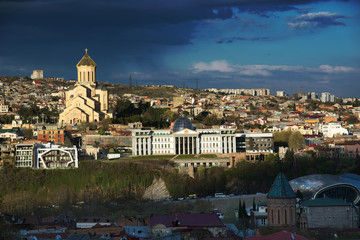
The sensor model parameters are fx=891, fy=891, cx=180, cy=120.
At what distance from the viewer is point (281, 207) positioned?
47.5m

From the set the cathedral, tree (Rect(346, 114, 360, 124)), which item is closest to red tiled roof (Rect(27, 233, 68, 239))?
the cathedral

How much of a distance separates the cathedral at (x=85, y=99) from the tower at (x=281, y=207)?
148 ft

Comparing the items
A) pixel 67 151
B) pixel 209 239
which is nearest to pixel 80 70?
pixel 67 151

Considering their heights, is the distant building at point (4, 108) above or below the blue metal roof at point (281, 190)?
above

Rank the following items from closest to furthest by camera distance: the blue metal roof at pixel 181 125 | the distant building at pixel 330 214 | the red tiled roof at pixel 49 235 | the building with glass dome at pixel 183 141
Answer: the red tiled roof at pixel 49 235, the distant building at pixel 330 214, the building with glass dome at pixel 183 141, the blue metal roof at pixel 181 125

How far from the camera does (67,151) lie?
70562 mm

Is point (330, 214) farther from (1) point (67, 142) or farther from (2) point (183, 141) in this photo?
(1) point (67, 142)

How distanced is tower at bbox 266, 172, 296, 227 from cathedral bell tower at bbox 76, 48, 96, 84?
49.3 metres

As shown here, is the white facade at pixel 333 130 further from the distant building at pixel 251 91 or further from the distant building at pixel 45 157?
the distant building at pixel 251 91

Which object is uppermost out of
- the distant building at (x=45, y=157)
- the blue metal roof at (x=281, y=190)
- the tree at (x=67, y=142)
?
the tree at (x=67, y=142)

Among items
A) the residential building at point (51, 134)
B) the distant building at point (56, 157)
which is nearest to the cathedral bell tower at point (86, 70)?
the residential building at point (51, 134)

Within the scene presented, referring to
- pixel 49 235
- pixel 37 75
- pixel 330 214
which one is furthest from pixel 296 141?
pixel 37 75

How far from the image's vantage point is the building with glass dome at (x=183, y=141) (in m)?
76.1

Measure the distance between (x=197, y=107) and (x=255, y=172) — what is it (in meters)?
47.4
